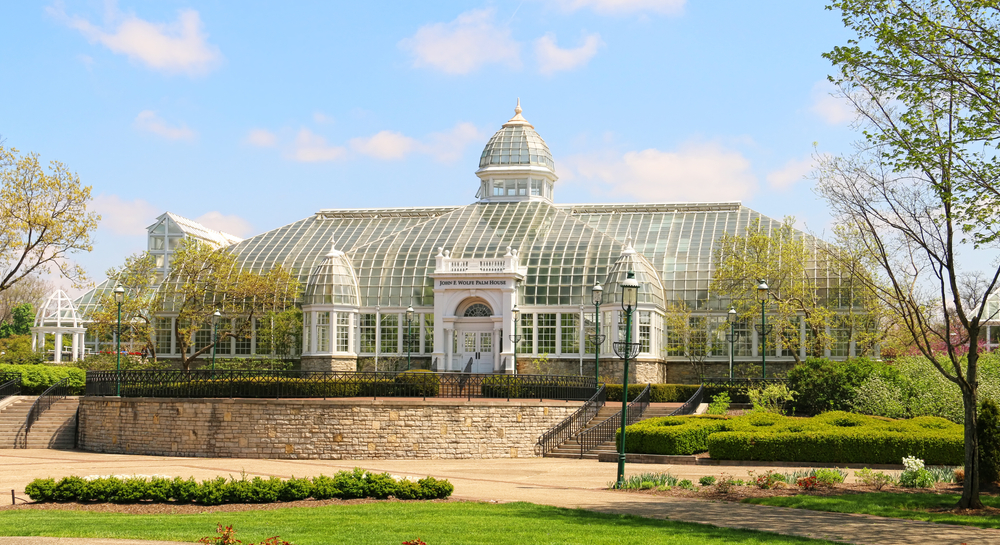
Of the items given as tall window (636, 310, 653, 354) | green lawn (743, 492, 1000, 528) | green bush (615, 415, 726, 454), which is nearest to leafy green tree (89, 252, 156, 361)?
tall window (636, 310, 653, 354)

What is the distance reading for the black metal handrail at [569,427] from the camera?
31.5 metres

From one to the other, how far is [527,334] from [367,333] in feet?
26.0

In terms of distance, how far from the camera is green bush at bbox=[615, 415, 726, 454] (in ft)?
90.4

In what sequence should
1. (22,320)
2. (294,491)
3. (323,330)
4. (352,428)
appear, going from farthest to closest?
(22,320)
(323,330)
(352,428)
(294,491)

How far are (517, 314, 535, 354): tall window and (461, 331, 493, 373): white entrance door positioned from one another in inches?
58.5

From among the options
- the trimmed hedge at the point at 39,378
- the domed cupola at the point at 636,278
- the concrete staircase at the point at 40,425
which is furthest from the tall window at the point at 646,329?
the concrete staircase at the point at 40,425

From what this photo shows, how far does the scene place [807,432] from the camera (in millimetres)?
26094

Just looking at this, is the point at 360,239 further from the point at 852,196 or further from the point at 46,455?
the point at 852,196

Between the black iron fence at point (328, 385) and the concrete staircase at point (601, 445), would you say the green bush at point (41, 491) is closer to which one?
the black iron fence at point (328, 385)

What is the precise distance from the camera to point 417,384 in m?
33.9

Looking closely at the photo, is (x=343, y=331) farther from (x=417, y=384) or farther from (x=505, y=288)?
(x=417, y=384)

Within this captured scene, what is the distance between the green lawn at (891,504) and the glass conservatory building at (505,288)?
2489cm

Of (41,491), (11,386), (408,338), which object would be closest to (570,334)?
(408,338)

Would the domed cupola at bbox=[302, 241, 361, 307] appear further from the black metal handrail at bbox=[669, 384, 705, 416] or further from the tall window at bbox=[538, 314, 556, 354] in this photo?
the black metal handrail at bbox=[669, 384, 705, 416]
